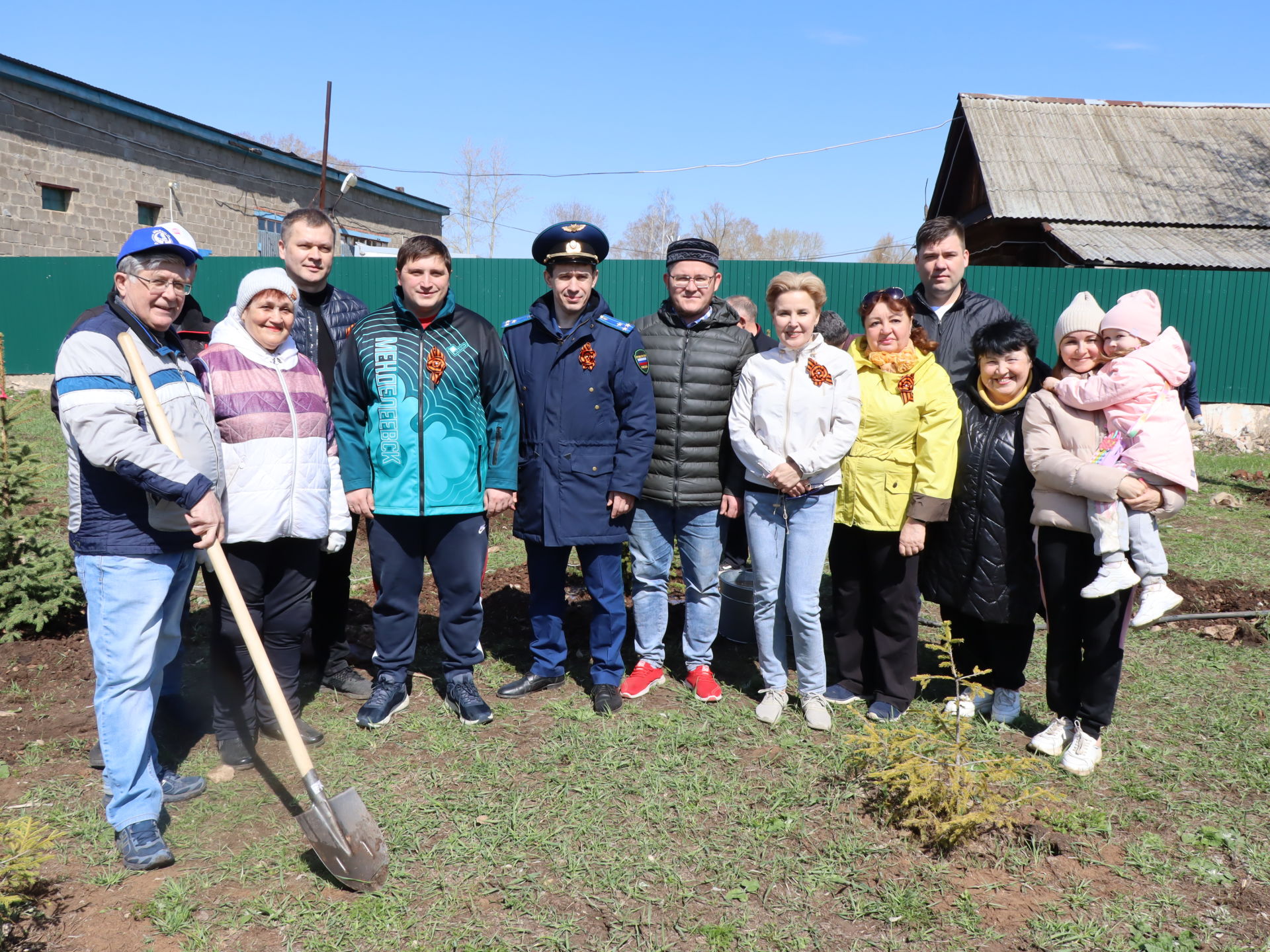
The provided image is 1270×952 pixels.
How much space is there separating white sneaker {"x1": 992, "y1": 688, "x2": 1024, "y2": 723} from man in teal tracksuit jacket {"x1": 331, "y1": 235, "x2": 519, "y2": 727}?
2370 millimetres

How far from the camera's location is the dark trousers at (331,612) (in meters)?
4.33

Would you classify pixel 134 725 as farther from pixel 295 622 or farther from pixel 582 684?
pixel 582 684

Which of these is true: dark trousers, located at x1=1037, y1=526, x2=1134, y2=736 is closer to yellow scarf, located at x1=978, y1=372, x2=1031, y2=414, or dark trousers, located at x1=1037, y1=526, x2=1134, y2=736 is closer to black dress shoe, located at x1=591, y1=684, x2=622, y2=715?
yellow scarf, located at x1=978, y1=372, x2=1031, y2=414

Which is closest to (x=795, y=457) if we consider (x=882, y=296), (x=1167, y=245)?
(x=882, y=296)

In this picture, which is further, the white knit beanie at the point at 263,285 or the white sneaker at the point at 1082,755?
the white sneaker at the point at 1082,755

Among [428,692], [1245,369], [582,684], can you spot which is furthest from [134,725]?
[1245,369]

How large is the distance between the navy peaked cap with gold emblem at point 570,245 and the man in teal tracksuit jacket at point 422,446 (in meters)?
0.44

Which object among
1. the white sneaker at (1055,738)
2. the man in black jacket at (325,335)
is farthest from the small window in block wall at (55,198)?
the white sneaker at (1055,738)

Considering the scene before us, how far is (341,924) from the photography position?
2.62 meters

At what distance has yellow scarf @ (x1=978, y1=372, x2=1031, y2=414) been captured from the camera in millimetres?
3688

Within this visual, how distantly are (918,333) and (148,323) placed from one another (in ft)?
9.96

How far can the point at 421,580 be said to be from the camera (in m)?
3.90

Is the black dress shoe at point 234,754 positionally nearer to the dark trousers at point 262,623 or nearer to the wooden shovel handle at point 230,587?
the dark trousers at point 262,623

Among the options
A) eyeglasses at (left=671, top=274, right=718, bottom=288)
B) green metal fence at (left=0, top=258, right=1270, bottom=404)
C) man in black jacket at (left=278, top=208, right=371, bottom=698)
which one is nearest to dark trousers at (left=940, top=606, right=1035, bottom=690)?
eyeglasses at (left=671, top=274, right=718, bottom=288)
